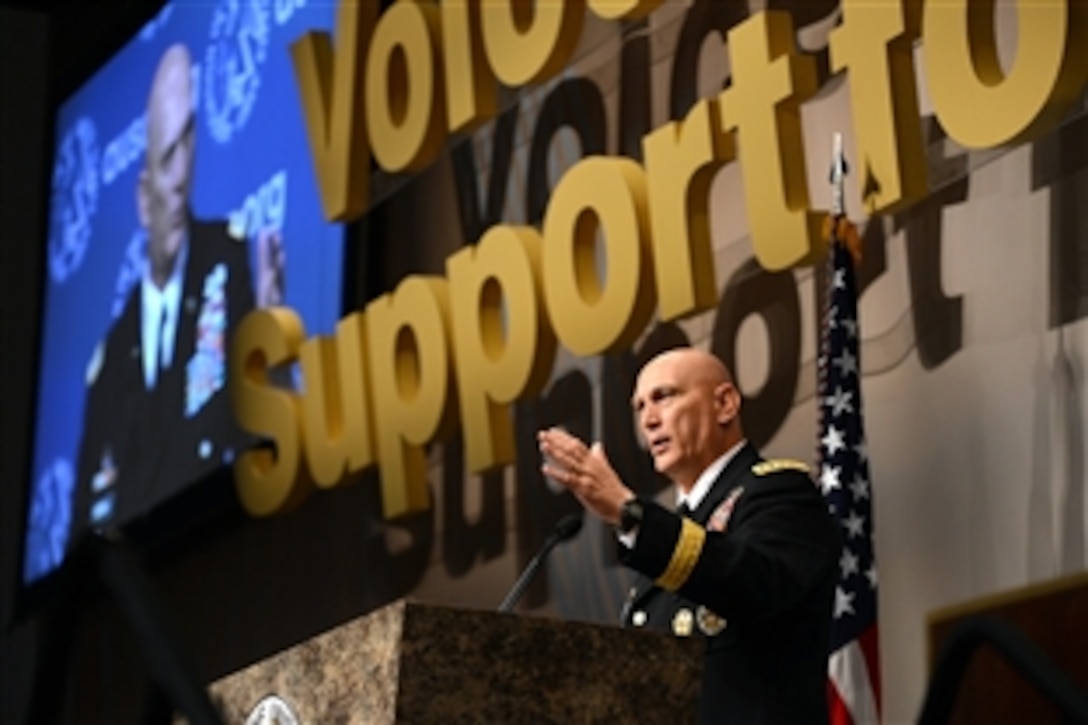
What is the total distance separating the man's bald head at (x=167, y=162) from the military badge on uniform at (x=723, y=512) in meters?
5.13

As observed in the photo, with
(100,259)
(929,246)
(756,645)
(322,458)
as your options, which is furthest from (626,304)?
(100,259)

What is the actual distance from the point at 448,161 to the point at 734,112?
224 centimetres

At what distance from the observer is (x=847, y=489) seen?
5133 mm

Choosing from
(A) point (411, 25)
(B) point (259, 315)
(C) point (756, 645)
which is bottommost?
(C) point (756, 645)

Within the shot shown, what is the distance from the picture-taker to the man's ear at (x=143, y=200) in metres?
9.19

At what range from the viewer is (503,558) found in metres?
7.19

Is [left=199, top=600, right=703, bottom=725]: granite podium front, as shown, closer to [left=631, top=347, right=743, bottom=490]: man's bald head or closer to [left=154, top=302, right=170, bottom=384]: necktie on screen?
[left=631, top=347, right=743, bottom=490]: man's bald head

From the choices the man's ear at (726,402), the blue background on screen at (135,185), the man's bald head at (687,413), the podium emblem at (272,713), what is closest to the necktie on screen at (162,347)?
the blue background on screen at (135,185)

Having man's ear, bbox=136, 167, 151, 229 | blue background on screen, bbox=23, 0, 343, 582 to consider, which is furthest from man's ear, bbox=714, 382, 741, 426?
man's ear, bbox=136, 167, 151, 229

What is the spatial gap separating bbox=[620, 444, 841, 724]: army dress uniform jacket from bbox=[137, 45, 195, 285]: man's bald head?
5.19m

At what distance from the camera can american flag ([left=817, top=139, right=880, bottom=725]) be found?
5.05m

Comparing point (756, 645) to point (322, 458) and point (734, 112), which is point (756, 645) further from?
point (322, 458)

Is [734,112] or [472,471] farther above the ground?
[734,112]

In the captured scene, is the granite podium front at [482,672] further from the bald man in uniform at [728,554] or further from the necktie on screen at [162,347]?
the necktie on screen at [162,347]
